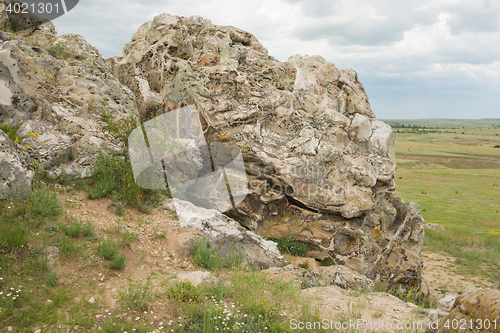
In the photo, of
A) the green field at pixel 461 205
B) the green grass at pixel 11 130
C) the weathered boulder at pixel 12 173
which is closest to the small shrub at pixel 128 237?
the weathered boulder at pixel 12 173

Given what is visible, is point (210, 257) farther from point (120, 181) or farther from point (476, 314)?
point (476, 314)

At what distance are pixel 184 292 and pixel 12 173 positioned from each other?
4804mm

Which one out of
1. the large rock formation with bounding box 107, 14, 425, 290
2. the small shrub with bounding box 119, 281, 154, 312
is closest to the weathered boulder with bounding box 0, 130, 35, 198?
the small shrub with bounding box 119, 281, 154, 312

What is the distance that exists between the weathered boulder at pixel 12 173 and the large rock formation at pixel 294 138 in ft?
19.6

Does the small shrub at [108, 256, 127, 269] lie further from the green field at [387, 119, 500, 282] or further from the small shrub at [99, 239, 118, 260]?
the green field at [387, 119, 500, 282]

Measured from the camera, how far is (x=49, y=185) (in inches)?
296

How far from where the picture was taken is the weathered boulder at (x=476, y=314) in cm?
416

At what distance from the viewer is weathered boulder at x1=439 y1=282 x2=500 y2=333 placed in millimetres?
4160

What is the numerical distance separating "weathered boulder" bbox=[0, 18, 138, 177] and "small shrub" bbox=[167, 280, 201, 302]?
15.8 ft

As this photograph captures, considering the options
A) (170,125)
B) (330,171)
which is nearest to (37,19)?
(170,125)

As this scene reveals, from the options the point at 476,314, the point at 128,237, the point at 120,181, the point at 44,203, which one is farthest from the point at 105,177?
the point at 476,314

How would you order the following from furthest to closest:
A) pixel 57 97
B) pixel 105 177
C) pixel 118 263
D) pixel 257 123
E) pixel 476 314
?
1. pixel 257 123
2. pixel 57 97
3. pixel 105 177
4. pixel 118 263
5. pixel 476 314

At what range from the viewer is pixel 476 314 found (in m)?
4.38

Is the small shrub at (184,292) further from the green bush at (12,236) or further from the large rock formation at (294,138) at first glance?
the large rock formation at (294,138)
